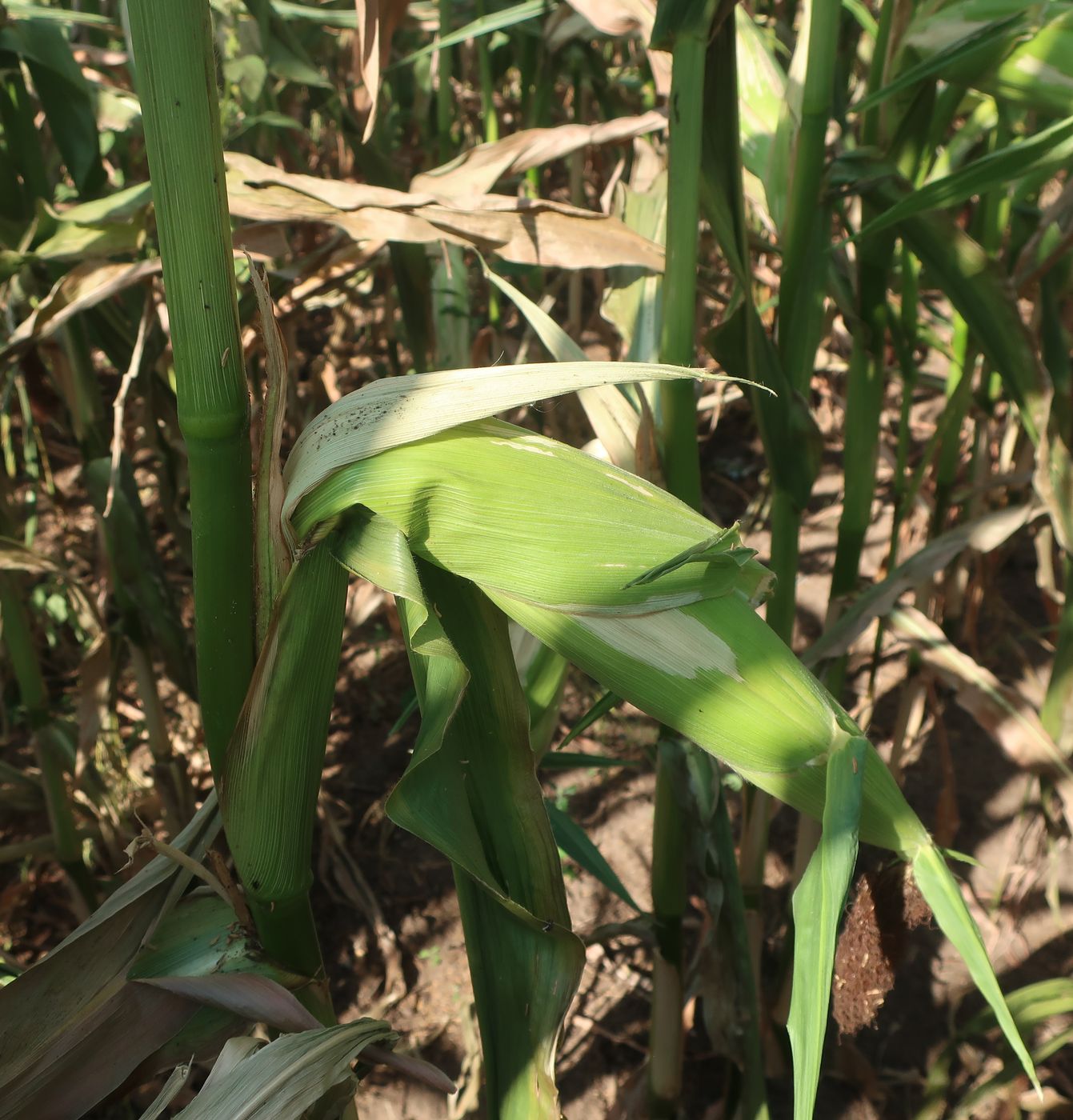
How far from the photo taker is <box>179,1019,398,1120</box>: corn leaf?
1.43ft

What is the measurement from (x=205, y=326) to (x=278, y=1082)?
0.32 m

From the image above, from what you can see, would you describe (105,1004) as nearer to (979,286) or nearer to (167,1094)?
(167,1094)

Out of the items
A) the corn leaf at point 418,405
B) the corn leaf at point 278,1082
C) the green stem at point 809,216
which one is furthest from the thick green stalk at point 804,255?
the corn leaf at point 278,1082

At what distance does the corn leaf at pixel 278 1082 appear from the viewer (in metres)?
0.44

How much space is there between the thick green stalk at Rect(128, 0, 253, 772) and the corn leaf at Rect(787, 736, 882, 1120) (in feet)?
0.81

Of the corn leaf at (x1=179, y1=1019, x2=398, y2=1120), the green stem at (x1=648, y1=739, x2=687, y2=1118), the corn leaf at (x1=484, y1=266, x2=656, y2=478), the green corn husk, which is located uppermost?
the green corn husk

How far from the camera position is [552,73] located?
4.88 ft

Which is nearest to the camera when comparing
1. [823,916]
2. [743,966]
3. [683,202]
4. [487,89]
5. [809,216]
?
[823,916]

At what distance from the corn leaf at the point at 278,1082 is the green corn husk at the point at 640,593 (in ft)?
0.75

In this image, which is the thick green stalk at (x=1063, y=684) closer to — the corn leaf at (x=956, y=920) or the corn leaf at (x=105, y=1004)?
the corn leaf at (x=956, y=920)

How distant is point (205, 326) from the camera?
383mm

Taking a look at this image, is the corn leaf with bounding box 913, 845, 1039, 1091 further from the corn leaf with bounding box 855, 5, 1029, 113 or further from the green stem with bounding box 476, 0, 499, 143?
the green stem with bounding box 476, 0, 499, 143

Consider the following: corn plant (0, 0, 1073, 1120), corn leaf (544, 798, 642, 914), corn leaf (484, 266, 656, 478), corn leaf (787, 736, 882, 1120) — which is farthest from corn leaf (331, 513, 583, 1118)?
corn leaf (544, 798, 642, 914)

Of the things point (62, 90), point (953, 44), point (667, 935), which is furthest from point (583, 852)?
point (62, 90)
